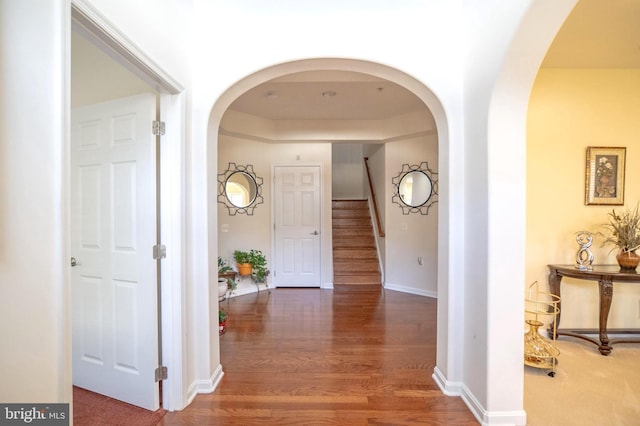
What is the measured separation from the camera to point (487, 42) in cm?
179

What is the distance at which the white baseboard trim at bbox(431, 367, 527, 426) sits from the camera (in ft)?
5.82

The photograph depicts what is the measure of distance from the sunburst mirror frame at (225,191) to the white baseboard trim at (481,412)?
3726 millimetres

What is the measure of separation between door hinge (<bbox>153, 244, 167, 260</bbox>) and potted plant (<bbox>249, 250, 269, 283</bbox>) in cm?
281

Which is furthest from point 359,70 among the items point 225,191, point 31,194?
point 225,191

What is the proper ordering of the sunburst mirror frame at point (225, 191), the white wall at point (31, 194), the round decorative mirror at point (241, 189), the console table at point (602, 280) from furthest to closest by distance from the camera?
1. the round decorative mirror at point (241, 189)
2. the sunburst mirror frame at point (225, 191)
3. the console table at point (602, 280)
4. the white wall at point (31, 194)

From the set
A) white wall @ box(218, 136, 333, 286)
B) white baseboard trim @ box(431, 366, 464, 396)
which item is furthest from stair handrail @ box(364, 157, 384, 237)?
white baseboard trim @ box(431, 366, 464, 396)

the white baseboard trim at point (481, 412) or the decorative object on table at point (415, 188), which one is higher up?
the decorative object on table at point (415, 188)

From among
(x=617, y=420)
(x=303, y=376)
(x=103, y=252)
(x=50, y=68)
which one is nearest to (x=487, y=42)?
(x=50, y=68)

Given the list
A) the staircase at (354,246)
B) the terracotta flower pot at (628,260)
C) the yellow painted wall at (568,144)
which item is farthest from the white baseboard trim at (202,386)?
the terracotta flower pot at (628,260)

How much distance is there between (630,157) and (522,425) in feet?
9.58

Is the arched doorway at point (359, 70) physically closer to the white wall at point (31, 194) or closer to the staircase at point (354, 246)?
the white wall at point (31, 194)

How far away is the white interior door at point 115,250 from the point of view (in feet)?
6.16

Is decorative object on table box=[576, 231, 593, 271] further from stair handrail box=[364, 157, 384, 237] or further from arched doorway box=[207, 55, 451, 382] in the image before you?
stair handrail box=[364, 157, 384, 237]

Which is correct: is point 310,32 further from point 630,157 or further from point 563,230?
point 630,157
